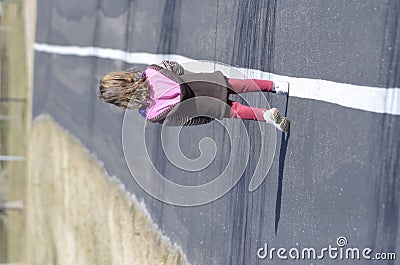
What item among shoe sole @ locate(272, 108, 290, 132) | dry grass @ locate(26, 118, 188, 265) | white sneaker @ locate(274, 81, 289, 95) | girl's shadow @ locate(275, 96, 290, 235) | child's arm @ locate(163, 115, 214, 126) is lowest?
dry grass @ locate(26, 118, 188, 265)

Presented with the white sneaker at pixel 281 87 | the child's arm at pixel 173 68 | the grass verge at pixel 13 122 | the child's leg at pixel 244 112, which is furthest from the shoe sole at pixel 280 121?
the grass verge at pixel 13 122

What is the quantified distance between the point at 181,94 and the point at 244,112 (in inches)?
28.5

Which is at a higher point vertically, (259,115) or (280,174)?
(259,115)

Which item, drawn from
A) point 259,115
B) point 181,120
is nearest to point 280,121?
point 259,115

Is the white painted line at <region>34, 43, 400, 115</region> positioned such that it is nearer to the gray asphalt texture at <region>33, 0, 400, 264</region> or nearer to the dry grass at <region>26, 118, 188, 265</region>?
the gray asphalt texture at <region>33, 0, 400, 264</region>

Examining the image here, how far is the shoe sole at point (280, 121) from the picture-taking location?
705 cm

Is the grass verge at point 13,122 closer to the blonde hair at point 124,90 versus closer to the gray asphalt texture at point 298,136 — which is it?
the gray asphalt texture at point 298,136

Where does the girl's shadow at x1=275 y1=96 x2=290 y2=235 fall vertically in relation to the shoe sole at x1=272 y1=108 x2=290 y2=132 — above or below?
below

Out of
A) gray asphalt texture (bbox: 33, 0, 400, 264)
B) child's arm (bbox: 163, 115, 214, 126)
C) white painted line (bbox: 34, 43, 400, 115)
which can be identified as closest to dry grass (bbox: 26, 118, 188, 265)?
gray asphalt texture (bbox: 33, 0, 400, 264)

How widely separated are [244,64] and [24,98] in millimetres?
11710

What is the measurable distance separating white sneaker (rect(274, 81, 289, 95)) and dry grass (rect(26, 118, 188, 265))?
2.80 m

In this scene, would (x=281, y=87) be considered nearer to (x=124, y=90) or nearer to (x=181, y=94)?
(x=181, y=94)

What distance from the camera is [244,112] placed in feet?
24.5

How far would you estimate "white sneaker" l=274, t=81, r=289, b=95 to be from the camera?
7121 mm
